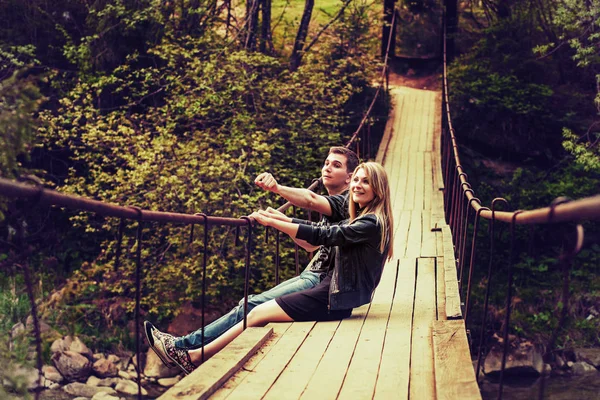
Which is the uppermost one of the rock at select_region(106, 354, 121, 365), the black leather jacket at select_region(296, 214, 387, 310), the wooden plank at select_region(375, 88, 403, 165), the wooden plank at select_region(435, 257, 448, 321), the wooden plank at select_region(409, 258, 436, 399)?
the wooden plank at select_region(375, 88, 403, 165)

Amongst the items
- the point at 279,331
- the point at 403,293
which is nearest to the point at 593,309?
the point at 403,293

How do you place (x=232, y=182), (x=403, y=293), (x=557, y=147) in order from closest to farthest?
(x=403, y=293)
(x=232, y=182)
(x=557, y=147)

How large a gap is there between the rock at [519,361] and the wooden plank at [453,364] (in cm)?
816

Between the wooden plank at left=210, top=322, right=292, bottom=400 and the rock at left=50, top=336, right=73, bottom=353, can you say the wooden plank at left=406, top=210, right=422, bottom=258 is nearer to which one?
the wooden plank at left=210, top=322, right=292, bottom=400

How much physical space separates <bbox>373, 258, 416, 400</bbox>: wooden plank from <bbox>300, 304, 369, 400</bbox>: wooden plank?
0.13m

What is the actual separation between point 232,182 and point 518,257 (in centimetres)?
564

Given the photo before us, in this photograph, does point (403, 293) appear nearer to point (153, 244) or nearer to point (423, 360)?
point (423, 360)

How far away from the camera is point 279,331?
3.53 metres

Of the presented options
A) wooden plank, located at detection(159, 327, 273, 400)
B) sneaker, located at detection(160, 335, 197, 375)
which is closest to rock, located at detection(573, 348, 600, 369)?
wooden plank, located at detection(159, 327, 273, 400)

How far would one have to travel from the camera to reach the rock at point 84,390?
10.3 metres

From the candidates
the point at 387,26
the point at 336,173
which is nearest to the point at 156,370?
the point at 336,173

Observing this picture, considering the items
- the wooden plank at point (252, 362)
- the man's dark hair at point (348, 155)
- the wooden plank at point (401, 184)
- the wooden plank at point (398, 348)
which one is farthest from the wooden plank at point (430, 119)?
the wooden plank at point (252, 362)

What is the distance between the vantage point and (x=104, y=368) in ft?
35.2

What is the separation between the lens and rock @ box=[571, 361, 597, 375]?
1111cm
